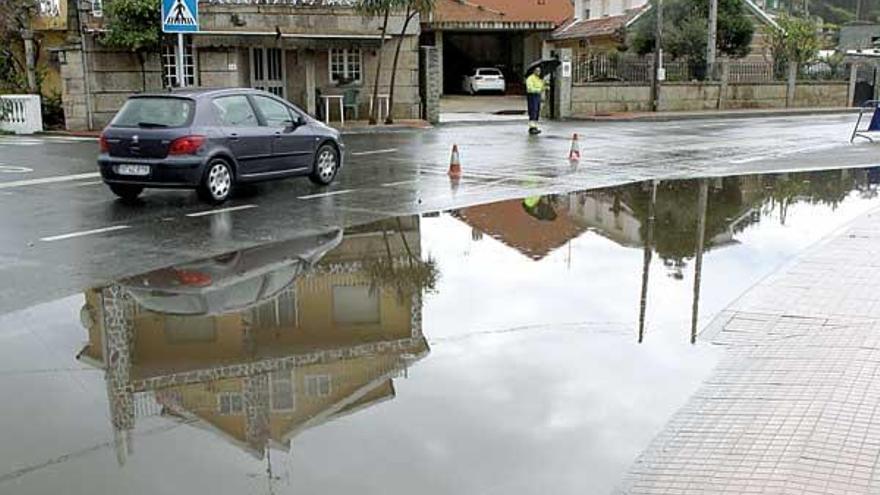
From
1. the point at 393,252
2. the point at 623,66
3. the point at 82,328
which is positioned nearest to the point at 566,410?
the point at 82,328

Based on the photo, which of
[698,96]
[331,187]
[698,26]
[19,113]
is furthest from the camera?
[698,26]

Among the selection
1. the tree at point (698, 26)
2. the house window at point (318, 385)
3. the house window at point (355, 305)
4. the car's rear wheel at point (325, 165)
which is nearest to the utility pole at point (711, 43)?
the tree at point (698, 26)

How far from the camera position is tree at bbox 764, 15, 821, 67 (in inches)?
1553

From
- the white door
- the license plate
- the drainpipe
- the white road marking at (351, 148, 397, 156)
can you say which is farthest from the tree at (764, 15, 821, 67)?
the license plate

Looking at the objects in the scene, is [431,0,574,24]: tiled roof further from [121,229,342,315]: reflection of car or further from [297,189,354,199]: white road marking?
[121,229,342,315]: reflection of car

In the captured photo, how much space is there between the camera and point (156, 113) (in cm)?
1266

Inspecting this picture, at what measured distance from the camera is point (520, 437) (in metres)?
5.14

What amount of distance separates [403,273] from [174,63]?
65.8 ft

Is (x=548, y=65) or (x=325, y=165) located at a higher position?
(x=548, y=65)

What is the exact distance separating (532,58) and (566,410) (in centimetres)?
4644

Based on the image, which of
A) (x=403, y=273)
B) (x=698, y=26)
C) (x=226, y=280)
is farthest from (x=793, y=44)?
(x=226, y=280)

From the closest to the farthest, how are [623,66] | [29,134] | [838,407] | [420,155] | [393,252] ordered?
[838,407], [393,252], [420,155], [29,134], [623,66]

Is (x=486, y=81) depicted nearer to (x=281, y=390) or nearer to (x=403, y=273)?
(x=403, y=273)

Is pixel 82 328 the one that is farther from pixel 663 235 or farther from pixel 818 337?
pixel 663 235
